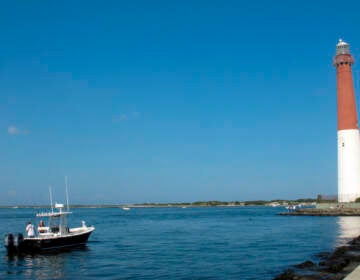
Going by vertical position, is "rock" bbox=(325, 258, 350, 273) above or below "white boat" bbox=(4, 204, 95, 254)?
above

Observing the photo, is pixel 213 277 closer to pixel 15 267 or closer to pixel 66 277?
pixel 66 277

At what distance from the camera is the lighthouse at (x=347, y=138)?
63.2m

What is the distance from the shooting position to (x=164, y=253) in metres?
33.8

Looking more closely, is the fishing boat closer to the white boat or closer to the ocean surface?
the white boat

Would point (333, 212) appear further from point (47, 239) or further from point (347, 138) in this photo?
point (47, 239)

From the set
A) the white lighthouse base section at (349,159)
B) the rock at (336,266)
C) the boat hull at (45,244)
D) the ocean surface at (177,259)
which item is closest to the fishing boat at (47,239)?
the boat hull at (45,244)

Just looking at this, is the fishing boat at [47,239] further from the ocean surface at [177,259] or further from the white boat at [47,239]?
the ocean surface at [177,259]

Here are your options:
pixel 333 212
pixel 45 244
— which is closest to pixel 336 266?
pixel 45 244

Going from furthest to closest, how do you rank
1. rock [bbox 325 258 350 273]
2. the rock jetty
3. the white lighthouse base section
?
the rock jetty, the white lighthouse base section, rock [bbox 325 258 350 273]

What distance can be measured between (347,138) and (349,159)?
3.10 m

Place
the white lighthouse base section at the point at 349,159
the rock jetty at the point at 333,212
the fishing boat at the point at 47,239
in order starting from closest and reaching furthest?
the fishing boat at the point at 47,239 → the white lighthouse base section at the point at 349,159 → the rock jetty at the point at 333,212

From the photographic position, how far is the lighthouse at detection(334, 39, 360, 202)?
63219 millimetres

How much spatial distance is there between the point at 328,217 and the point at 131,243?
133 ft

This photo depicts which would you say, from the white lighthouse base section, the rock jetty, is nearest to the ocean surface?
the white lighthouse base section
